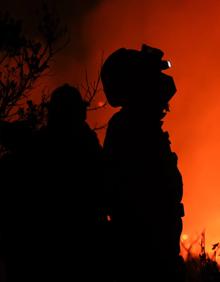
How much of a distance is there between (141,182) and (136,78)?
0.80 meters

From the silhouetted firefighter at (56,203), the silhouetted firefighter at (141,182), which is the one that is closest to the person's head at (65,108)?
the silhouetted firefighter at (56,203)

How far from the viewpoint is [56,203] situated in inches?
160

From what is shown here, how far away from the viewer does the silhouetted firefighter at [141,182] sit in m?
3.99

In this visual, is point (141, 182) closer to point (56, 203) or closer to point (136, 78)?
point (56, 203)

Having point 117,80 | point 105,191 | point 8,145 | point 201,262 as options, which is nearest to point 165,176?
point 105,191

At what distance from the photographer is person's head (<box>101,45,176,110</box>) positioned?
4297 millimetres

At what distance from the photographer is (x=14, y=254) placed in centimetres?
398

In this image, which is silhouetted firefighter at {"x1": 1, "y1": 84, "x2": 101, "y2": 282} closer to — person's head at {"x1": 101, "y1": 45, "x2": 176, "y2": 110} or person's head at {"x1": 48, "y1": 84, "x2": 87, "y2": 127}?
person's head at {"x1": 48, "y1": 84, "x2": 87, "y2": 127}

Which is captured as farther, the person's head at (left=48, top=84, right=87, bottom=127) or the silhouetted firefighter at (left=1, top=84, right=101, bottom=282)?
the person's head at (left=48, top=84, right=87, bottom=127)

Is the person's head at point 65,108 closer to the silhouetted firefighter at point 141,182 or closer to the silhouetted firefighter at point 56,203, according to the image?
the silhouetted firefighter at point 56,203

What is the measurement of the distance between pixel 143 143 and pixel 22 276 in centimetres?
126

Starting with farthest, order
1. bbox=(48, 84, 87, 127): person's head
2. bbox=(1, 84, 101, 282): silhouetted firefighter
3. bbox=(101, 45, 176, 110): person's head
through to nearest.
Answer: bbox=(101, 45, 176, 110): person's head < bbox=(48, 84, 87, 127): person's head < bbox=(1, 84, 101, 282): silhouetted firefighter

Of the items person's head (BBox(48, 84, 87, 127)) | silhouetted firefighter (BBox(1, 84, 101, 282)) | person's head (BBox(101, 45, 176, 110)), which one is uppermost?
person's head (BBox(101, 45, 176, 110))

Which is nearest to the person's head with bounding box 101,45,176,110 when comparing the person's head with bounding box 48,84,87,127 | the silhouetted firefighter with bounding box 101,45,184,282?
the silhouetted firefighter with bounding box 101,45,184,282
